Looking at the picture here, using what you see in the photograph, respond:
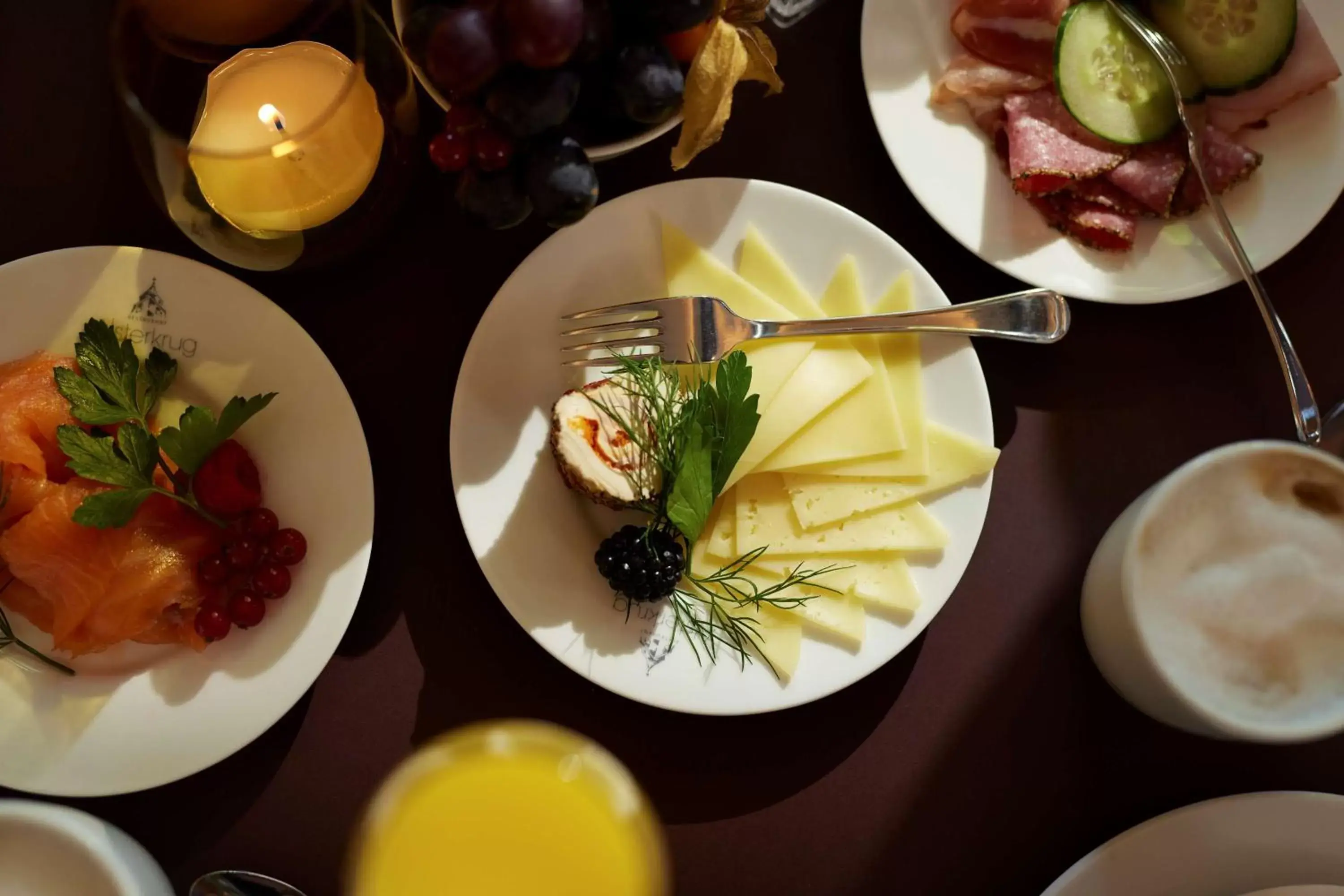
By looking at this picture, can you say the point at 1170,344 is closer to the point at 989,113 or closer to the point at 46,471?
the point at 989,113

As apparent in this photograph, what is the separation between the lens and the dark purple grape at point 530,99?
858mm

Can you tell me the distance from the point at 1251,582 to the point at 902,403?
41 cm

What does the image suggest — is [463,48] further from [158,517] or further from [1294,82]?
[1294,82]

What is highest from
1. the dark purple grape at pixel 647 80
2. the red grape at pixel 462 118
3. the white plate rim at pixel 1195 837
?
the dark purple grape at pixel 647 80

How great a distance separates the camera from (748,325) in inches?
42.9

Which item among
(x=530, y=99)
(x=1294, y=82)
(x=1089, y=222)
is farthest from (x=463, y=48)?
(x=1294, y=82)

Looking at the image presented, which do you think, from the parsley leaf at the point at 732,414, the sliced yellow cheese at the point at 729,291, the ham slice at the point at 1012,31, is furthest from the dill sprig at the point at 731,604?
the ham slice at the point at 1012,31

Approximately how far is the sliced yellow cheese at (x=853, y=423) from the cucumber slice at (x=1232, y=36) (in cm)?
50

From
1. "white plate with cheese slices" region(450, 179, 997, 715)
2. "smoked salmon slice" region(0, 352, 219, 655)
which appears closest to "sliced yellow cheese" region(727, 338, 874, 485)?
"white plate with cheese slices" region(450, 179, 997, 715)

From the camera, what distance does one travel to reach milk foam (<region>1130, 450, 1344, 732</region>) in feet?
3.23

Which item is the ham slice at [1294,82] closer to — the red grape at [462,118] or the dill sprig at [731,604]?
the dill sprig at [731,604]

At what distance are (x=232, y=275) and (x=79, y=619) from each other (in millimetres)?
406

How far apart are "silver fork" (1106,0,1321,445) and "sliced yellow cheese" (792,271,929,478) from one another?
15.3 inches

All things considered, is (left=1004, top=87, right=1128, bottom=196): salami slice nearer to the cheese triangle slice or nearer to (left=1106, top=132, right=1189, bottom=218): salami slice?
(left=1106, top=132, right=1189, bottom=218): salami slice
